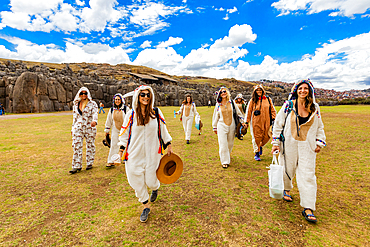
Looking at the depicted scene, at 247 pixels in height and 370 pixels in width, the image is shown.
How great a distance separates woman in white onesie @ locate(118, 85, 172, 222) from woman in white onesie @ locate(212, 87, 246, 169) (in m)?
2.85

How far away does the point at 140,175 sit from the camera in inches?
126

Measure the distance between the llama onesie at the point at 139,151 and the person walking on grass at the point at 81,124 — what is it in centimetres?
267

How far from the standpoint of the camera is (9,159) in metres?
6.51

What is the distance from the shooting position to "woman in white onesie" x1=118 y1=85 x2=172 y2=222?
125 inches

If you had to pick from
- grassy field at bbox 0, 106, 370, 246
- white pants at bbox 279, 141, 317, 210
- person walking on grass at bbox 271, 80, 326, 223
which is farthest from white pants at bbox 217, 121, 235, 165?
white pants at bbox 279, 141, 317, 210

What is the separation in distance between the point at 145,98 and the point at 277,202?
3275 mm

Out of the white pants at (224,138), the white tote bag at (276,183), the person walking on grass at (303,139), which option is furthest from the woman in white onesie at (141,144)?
the white pants at (224,138)

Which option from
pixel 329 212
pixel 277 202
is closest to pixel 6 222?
pixel 277 202

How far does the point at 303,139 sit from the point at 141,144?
9.37 ft

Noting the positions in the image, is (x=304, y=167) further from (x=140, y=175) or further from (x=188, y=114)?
→ (x=188, y=114)

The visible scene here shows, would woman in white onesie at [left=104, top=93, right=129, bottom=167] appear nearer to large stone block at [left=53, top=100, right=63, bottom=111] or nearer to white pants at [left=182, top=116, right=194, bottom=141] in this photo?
white pants at [left=182, top=116, right=194, bottom=141]

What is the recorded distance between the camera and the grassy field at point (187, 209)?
272 centimetres

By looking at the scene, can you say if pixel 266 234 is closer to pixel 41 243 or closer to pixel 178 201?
pixel 178 201

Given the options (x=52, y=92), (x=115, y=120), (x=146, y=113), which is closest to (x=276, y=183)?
(x=146, y=113)
